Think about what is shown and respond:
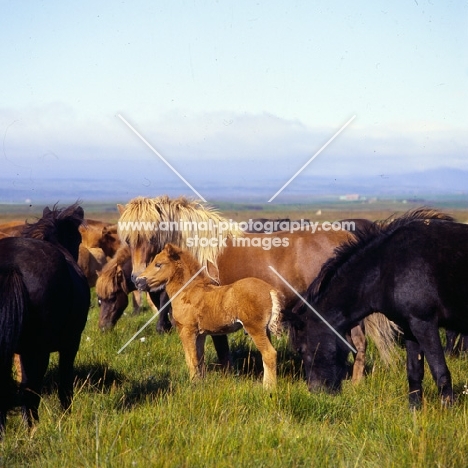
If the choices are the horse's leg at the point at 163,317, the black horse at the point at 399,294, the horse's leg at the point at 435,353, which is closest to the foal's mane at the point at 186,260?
the black horse at the point at 399,294

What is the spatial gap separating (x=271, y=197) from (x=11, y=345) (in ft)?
12.3

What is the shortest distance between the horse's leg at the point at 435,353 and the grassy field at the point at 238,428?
0.18 metres

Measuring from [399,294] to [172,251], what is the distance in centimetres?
251

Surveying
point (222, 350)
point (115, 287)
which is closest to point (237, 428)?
point (222, 350)

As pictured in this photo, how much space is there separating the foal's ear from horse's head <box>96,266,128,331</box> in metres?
4.33

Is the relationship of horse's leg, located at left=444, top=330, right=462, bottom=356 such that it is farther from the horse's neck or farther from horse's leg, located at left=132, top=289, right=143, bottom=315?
horse's leg, located at left=132, top=289, right=143, bottom=315

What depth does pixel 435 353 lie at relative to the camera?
6.06 metres

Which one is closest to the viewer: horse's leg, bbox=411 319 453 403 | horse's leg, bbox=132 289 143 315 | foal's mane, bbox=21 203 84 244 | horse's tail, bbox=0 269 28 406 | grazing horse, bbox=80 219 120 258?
horse's tail, bbox=0 269 28 406

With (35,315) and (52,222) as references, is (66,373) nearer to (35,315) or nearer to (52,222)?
(35,315)

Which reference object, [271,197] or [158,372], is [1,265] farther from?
[271,197]

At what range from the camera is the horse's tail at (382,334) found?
8.35 meters

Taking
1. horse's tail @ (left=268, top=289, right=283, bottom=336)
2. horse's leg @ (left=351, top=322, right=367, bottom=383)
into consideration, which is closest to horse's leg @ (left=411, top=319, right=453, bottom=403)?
horse's tail @ (left=268, top=289, right=283, bottom=336)

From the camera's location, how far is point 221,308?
6.96 meters

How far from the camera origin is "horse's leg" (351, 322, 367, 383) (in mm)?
8080
